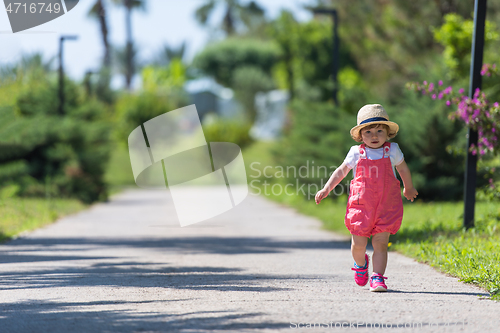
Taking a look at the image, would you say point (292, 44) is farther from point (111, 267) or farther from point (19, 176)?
point (111, 267)

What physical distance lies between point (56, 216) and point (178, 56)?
60625 mm

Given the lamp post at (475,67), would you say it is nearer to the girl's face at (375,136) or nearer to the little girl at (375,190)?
the little girl at (375,190)

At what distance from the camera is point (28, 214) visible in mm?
15055

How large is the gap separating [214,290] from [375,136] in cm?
195

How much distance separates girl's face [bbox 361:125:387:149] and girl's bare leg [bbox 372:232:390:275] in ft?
2.56

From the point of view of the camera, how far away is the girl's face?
20.0 feet

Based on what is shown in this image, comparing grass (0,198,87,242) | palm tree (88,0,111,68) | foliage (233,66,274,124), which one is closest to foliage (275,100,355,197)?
grass (0,198,87,242)

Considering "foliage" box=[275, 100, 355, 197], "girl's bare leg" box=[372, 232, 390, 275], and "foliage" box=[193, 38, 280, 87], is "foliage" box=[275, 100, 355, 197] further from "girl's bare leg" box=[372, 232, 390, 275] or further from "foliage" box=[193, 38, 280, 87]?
"foliage" box=[193, 38, 280, 87]

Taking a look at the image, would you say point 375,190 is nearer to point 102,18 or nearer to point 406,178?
point 406,178

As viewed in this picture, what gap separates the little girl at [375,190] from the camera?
6.01m

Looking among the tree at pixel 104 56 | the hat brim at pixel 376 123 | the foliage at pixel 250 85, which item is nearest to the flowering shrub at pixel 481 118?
the hat brim at pixel 376 123

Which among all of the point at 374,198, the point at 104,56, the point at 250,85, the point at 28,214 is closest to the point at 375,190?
the point at 374,198

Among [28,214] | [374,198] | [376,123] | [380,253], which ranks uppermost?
[376,123]

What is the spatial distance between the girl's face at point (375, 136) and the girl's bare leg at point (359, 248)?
82 cm
